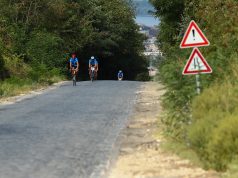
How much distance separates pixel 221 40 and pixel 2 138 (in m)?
6.76

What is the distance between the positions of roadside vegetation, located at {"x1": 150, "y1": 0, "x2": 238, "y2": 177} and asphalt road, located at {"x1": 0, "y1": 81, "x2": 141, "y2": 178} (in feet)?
4.56

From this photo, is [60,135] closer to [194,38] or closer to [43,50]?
[194,38]

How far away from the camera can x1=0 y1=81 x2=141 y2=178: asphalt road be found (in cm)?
957

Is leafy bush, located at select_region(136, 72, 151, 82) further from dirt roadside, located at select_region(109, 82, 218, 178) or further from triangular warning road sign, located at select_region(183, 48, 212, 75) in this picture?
triangular warning road sign, located at select_region(183, 48, 212, 75)

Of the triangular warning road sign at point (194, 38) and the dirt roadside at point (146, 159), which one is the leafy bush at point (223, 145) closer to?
the dirt roadside at point (146, 159)

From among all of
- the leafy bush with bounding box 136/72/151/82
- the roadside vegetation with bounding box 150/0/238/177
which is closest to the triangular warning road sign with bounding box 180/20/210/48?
the roadside vegetation with bounding box 150/0/238/177

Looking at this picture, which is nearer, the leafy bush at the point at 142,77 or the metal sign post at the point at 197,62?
the metal sign post at the point at 197,62

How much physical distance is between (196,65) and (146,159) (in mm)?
2553

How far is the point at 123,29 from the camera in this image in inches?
2549

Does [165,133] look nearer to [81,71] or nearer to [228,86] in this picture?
[228,86]

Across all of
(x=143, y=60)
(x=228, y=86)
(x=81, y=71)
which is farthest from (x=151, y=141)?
(x=143, y=60)

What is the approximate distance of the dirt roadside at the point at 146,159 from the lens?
8.72 metres

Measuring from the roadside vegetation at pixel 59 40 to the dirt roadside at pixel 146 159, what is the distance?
47.6 feet

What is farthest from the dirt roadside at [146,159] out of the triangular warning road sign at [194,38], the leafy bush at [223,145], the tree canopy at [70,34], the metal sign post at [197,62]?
the tree canopy at [70,34]
